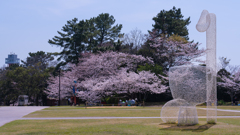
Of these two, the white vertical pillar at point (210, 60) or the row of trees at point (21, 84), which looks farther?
the row of trees at point (21, 84)

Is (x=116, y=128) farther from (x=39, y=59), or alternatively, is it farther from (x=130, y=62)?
(x=39, y=59)

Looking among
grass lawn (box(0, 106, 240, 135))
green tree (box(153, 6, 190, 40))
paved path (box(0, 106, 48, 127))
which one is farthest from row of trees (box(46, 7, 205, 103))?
grass lawn (box(0, 106, 240, 135))

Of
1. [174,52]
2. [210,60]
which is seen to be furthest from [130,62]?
[210,60]

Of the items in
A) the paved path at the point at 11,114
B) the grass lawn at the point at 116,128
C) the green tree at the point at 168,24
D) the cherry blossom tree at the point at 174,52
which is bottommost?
the paved path at the point at 11,114

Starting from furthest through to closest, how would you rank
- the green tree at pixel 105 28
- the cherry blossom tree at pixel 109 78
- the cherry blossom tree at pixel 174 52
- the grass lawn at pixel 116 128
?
1. the green tree at pixel 105 28
2. the cherry blossom tree at pixel 174 52
3. the cherry blossom tree at pixel 109 78
4. the grass lawn at pixel 116 128

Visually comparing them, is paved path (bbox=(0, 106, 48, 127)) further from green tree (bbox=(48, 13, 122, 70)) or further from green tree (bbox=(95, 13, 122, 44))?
green tree (bbox=(95, 13, 122, 44))

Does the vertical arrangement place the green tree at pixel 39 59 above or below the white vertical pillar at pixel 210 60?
above

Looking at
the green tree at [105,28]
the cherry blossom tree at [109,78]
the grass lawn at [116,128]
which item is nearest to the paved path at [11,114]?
the grass lawn at [116,128]

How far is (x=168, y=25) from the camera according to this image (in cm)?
4884

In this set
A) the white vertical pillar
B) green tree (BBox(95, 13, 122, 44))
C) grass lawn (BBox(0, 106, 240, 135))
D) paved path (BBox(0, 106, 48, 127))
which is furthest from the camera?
green tree (BBox(95, 13, 122, 44))

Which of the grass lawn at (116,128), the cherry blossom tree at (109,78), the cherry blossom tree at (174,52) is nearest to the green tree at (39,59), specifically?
the cherry blossom tree at (109,78)

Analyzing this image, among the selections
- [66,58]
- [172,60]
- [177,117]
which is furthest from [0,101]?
[177,117]

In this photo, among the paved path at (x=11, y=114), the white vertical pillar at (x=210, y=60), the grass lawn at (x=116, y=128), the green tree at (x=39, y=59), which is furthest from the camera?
the green tree at (x=39, y=59)

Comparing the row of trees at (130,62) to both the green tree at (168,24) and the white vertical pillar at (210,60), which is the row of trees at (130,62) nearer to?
the green tree at (168,24)
